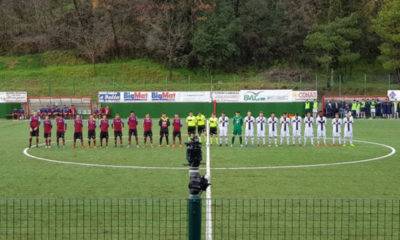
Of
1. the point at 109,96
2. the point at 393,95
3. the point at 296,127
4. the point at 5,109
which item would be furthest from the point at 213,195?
the point at 393,95

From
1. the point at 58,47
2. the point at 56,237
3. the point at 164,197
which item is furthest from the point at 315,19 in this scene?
the point at 56,237

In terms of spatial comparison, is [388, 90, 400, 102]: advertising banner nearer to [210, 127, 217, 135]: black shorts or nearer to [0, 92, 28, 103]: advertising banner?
[210, 127, 217, 135]: black shorts

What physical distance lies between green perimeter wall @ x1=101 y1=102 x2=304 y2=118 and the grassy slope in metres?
6.76

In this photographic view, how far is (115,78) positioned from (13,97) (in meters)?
15.2

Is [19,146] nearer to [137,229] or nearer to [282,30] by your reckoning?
[137,229]

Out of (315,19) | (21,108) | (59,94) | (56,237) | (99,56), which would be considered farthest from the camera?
(99,56)

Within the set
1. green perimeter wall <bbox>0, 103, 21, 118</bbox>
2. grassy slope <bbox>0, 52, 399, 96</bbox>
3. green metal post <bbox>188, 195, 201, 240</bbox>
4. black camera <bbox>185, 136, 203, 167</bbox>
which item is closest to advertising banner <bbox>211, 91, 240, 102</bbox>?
grassy slope <bbox>0, 52, 399, 96</bbox>

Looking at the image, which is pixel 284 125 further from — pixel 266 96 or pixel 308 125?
pixel 266 96

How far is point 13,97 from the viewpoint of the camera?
5644 centimetres

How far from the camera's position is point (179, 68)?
241ft

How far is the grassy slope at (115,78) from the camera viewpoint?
6350cm

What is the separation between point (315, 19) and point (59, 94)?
29186 mm

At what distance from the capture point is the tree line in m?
65.3

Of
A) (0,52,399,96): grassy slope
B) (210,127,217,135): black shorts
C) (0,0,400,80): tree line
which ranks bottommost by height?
(210,127,217,135): black shorts
